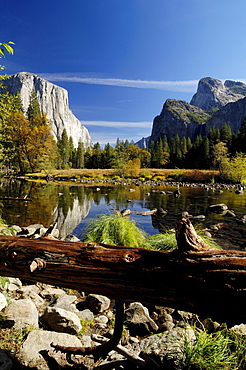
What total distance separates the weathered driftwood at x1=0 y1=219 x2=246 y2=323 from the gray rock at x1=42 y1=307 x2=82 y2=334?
48.3 inches

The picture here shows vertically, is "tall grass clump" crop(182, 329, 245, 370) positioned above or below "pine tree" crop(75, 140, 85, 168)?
below

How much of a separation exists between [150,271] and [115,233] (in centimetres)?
539

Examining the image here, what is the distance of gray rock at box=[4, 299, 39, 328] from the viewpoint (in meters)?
2.75

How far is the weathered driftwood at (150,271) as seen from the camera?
4.93 feet

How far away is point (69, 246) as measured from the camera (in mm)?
1958

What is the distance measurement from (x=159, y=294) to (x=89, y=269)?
1.92 feet

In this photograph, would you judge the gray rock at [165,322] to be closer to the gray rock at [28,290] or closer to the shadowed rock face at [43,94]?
the gray rock at [28,290]

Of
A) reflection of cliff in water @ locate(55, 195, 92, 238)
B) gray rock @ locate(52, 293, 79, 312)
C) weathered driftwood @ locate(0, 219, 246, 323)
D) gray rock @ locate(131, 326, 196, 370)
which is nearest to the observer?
weathered driftwood @ locate(0, 219, 246, 323)

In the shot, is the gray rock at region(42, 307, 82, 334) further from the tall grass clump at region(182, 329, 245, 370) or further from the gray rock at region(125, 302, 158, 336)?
the tall grass clump at region(182, 329, 245, 370)

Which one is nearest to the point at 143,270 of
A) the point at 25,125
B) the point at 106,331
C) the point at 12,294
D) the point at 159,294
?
the point at 159,294

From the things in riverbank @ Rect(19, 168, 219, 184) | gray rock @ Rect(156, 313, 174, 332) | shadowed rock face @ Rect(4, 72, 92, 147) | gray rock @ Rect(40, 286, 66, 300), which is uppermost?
shadowed rock face @ Rect(4, 72, 92, 147)

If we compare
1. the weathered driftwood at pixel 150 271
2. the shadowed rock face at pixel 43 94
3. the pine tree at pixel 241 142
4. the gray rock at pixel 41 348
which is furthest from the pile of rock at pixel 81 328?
the shadowed rock face at pixel 43 94

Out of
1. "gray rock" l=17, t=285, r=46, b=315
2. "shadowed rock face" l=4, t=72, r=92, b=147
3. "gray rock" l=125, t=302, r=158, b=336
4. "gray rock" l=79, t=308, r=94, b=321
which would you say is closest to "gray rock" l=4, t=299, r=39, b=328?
"gray rock" l=17, t=285, r=46, b=315

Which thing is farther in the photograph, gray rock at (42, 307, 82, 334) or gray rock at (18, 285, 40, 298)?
gray rock at (18, 285, 40, 298)
